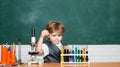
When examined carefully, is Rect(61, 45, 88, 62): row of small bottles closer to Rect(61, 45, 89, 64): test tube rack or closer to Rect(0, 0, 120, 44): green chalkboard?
Rect(61, 45, 89, 64): test tube rack

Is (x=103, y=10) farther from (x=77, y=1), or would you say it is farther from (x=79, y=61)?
(x=79, y=61)

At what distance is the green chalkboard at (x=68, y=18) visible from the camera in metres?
3.62

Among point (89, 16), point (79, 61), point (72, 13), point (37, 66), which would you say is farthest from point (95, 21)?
point (37, 66)

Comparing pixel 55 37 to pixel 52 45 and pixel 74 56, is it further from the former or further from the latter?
pixel 74 56

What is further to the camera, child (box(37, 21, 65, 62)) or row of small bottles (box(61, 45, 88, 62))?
child (box(37, 21, 65, 62))

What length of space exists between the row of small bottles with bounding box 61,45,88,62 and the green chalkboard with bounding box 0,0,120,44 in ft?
4.11

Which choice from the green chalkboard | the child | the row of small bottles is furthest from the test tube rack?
the green chalkboard

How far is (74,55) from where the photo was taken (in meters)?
2.34

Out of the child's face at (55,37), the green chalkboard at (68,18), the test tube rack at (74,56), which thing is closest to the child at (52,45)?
the child's face at (55,37)

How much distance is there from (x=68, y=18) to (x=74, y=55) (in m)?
1.38

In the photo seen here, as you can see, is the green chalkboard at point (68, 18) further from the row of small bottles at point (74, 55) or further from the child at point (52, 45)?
the row of small bottles at point (74, 55)

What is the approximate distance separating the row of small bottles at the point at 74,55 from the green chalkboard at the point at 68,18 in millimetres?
1252

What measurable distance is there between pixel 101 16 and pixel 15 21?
125 centimetres

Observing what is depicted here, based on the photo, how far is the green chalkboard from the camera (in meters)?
3.62
